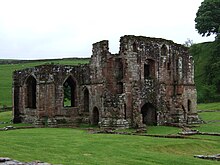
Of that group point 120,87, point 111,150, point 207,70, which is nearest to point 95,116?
point 120,87

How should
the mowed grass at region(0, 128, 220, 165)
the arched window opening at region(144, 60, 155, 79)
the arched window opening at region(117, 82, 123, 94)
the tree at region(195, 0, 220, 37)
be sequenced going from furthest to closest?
the tree at region(195, 0, 220, 37)
the arched window opening at region(144, 60, 155, 79)
the arched window opening at region(117, 82, 123, 94)
the mowed grass at region(0, 128, 220, 165)

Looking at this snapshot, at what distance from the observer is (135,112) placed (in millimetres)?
39594

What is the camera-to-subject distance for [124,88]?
40.2m

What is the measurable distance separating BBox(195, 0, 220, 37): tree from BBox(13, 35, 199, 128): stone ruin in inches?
1463

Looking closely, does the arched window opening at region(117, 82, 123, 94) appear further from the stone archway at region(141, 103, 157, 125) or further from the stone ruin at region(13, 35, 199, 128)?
the stone archway at region(141, 103, 157, 125)

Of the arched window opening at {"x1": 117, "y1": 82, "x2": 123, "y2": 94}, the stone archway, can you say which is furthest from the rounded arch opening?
the stone archway

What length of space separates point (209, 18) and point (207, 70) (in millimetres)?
10348

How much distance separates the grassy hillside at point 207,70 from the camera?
71312mm

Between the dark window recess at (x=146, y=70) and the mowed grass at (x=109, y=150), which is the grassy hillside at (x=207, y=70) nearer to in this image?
the dark window recess at (x=146, y=70)

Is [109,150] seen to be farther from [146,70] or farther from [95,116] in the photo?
[146,70]

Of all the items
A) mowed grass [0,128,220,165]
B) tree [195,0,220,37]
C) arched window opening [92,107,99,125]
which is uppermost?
tree [195,0,220,37]

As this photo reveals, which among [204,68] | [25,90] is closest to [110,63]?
[25,90]

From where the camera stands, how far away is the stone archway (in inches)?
1674

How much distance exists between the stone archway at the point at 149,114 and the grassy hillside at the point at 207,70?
3014cm
